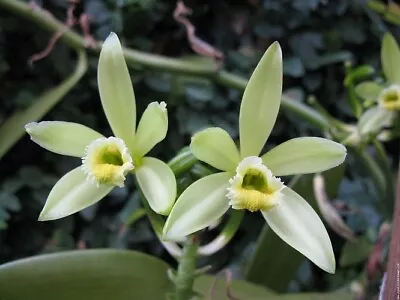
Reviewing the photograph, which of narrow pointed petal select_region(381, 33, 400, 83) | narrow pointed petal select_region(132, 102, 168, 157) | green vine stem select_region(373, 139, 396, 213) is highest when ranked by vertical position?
narrow pointed petal select_region(132, 102, 168, 157)

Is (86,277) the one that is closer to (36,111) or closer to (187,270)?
(187,270)

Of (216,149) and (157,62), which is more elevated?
(216,149)

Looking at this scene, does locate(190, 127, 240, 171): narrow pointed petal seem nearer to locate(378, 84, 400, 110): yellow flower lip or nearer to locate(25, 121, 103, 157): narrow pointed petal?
locate(25, 121, 103, 157): narrow pointed petal

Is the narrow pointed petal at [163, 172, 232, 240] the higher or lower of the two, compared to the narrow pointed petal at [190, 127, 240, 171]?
lower

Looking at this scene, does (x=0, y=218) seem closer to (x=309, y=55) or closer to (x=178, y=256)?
(x=178, y=256)

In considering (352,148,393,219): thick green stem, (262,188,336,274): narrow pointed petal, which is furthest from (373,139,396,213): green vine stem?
(262,188,336,274): narrow pointed petal

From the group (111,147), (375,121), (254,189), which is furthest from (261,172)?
(375,121)
